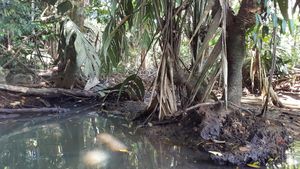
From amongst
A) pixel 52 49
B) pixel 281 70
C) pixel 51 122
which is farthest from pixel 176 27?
pixel 52 49

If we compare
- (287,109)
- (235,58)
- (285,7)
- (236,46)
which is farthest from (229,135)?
(287,109)

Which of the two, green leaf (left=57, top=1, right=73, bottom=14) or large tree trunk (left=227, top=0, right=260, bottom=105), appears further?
green leaf (left=57, top=1, right=73, bottom=14)

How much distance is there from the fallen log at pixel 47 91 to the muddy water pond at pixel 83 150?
697 millimetres

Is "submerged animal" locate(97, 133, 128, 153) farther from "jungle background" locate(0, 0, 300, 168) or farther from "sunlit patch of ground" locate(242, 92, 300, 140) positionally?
"sunlit patch of ground" locate(242, 92, 300, 140)

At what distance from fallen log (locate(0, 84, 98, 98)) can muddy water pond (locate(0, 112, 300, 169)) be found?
70cm

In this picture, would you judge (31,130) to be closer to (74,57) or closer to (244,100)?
(74,57)

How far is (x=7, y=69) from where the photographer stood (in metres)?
6.28

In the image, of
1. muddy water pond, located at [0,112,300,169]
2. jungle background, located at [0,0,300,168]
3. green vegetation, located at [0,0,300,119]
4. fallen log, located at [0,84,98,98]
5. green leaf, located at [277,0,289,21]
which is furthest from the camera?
fallen log, located at [0,84,98,98]

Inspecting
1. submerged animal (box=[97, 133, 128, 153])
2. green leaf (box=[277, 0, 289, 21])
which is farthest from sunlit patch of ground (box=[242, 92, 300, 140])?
submerged animal (box=[97, 133, 128, 153])

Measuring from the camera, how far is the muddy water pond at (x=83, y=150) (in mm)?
2744

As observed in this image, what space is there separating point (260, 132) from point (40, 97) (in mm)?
3101

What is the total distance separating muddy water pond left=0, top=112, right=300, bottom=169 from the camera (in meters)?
2.74

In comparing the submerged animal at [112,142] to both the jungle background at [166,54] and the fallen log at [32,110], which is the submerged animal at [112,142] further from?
the fallen log at [32,110]

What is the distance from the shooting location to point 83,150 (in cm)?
310
